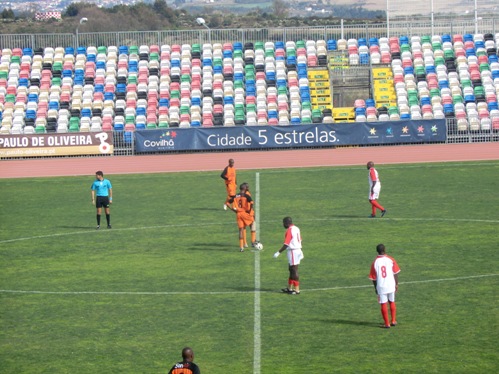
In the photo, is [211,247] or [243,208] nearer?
[243,208]

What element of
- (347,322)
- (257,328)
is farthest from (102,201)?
(347,322)

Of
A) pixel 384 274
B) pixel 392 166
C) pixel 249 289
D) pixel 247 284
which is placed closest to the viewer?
pixel 384 274

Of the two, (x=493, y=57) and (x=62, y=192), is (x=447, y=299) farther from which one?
(x=493, y=57)

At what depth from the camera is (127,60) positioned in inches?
2594

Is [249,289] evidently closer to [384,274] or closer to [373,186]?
[384,274]

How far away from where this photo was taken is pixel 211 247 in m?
30.9

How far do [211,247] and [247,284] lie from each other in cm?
539

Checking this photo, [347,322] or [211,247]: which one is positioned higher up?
[211,247]

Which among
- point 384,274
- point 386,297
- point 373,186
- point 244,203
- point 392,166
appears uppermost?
point 392,166

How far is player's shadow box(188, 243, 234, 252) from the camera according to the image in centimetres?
3055

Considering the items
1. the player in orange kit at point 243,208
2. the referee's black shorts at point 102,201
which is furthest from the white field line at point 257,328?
the referee's black shorts at point 102,201

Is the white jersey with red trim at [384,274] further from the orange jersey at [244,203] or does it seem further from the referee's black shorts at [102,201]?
the referee's black shorts at [102,201]

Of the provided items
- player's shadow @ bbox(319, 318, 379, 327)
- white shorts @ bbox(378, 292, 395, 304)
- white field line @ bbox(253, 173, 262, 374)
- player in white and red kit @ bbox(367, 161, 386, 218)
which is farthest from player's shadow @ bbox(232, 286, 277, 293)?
player in white and red kit @ bbox(367, 161, 386, 218)

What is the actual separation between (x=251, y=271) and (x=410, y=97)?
36.2m
